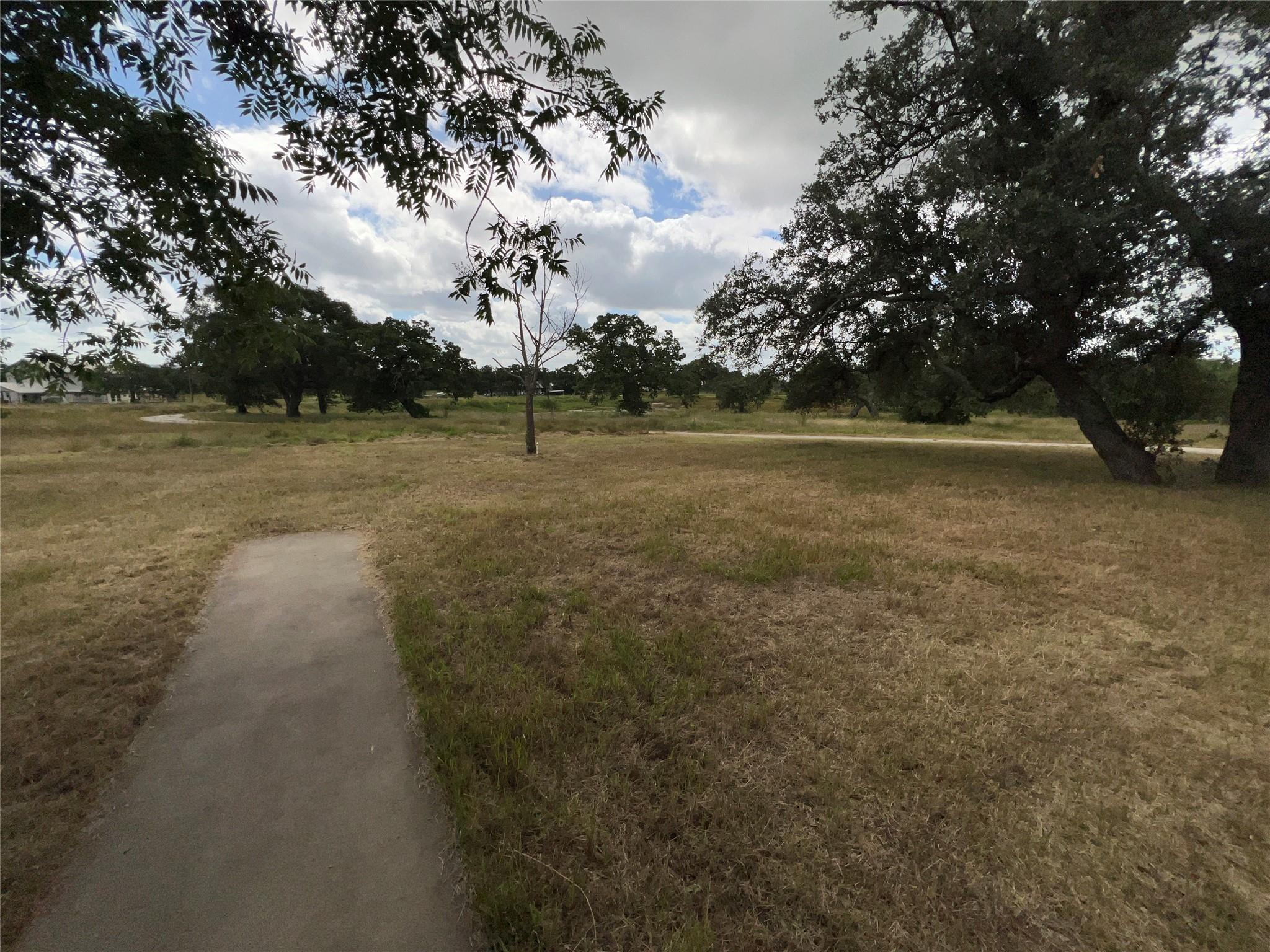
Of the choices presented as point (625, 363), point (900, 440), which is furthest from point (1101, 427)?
point (625, 363)

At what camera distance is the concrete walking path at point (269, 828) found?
1919 mm

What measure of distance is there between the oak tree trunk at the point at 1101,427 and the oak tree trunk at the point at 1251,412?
4.04ft

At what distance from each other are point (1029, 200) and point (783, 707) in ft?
33.0

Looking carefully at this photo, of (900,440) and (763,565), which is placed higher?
(900,440)

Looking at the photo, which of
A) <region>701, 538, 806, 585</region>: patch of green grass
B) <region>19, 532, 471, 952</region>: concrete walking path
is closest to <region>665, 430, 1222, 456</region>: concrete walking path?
<region>701, 538, 806, 585</region>: patch of green grass

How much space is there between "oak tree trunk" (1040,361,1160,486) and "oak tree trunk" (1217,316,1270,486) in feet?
4.04

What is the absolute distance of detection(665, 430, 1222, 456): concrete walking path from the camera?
64.5 ft

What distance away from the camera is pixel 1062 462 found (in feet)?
46.8

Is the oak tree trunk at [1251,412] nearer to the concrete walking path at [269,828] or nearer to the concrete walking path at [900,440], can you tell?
the concrete walking path at [900,440]

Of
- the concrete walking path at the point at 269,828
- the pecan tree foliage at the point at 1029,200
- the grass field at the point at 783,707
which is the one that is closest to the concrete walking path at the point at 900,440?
the pecan tree foliage at the point at 1029,200

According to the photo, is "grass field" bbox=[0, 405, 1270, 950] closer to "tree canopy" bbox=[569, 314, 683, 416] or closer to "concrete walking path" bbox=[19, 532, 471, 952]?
"concrete walking path" bbox=[19, 532, 471, 952]

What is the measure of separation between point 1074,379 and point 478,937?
50.7ft

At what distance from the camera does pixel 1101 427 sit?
11.4 m

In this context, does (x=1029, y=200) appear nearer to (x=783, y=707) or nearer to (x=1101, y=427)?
(x=1101, y=427)
